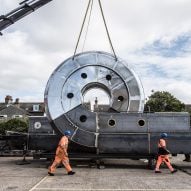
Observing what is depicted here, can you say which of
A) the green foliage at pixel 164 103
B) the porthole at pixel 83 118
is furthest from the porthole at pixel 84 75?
the green foliage at pixel 164 103

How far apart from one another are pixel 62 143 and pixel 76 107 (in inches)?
102

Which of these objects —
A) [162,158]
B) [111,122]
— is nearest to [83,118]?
[111,122]

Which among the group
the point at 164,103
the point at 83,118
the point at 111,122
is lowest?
the point at 111,122

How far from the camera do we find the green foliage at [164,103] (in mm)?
60781

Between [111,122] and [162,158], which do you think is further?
[111,122]

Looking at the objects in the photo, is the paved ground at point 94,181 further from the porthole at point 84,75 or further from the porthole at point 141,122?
the porthole at point 84,75

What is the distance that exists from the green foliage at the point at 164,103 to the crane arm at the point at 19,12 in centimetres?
4459

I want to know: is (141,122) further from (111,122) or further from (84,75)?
(84,75)

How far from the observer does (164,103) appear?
201 feet

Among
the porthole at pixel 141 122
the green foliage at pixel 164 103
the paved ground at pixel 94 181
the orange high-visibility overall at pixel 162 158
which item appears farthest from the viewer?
the green foliage at pixel 164 103

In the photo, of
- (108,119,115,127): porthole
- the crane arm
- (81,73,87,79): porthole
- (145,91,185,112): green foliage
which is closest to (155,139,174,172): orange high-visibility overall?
(108,119,115,127): porthole

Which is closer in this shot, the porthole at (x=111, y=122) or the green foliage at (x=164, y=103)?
the porthole at (x=111, y=122)

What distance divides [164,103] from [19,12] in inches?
1835

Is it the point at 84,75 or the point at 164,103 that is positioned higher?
the point at 164,103
